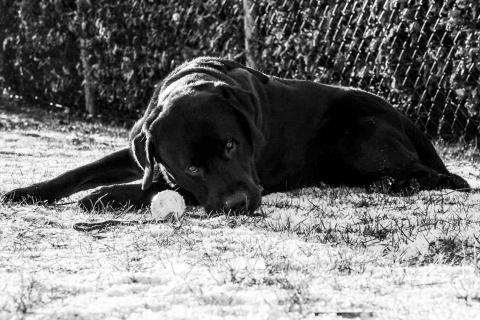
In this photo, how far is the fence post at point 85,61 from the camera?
396 inches

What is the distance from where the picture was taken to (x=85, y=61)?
1023 centimetres

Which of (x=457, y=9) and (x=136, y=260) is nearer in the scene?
(x=136, y=260)

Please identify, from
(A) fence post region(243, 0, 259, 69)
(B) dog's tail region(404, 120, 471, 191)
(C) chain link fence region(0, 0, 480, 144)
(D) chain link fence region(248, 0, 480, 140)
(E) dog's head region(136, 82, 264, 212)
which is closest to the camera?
(E) dog's head region(136, 82, 264, 212)

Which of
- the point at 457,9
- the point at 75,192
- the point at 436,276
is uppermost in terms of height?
the point at 457,9

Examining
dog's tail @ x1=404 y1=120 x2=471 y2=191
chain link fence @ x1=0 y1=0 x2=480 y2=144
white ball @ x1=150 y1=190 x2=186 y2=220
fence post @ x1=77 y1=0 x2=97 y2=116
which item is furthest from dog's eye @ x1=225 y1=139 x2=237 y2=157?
fence post @ x1=77 y1=0 x2=97 y2=116

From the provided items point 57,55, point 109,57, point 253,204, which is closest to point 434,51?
point 253,204

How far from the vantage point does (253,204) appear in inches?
138

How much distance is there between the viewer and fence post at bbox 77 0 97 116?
10070 mm

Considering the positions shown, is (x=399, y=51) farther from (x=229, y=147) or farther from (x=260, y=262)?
(x=260, y=262)

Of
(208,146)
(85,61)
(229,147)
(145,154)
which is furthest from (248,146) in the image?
(85,61)

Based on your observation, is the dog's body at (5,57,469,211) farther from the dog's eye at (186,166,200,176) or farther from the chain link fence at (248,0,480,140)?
the chain link fence at (248,0,480,140)

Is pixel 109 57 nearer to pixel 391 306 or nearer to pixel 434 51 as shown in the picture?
pixel 434 51

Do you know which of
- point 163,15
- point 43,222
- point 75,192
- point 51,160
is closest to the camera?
point 43,222

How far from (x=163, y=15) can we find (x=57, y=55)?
10.1 ft
